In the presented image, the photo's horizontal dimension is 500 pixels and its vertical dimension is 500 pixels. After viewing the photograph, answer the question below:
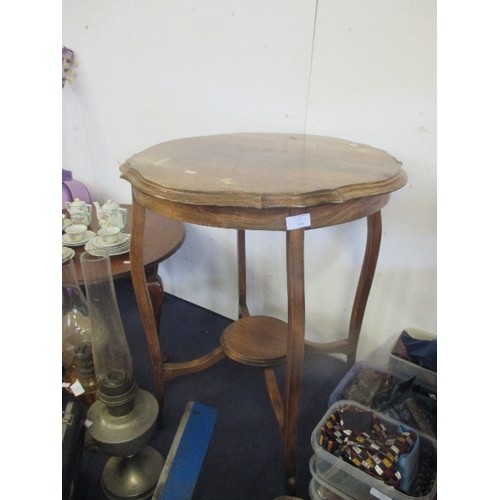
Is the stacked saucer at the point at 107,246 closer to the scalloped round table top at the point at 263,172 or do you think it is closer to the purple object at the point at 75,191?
the scalloped round table top at the point at 263,172

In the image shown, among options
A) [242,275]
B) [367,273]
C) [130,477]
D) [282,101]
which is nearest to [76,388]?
[130,477]

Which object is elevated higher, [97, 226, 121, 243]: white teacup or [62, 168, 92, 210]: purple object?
[62, 168, 92, 210]: purple object

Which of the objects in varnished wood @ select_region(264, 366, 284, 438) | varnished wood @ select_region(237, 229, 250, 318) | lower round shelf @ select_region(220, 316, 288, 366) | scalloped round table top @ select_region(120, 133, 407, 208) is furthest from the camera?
varnished wood @ select_region(237, 229, 250, 318)

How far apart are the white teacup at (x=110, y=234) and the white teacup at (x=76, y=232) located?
3.5 inches

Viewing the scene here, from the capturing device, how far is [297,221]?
25.5 inches

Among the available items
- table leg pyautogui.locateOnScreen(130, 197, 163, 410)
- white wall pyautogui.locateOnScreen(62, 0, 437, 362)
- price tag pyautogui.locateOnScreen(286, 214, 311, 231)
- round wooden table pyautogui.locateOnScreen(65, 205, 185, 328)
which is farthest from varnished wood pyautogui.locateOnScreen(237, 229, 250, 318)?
price tag pyautogui.locateOnScreen(286, 214, 311, 231)

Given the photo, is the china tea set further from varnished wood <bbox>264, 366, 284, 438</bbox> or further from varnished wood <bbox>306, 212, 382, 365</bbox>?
varnished wood <bbox>306, 212, 382, 365</bbox>

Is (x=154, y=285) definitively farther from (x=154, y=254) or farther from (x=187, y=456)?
(x=187, y=456)

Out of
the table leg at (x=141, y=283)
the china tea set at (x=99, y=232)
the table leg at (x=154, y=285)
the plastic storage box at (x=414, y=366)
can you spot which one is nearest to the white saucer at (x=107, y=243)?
the china tea set at (x=99, y=232)

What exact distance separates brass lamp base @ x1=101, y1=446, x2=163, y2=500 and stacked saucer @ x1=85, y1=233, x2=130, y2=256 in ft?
1.82

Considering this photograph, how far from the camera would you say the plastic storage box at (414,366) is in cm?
108

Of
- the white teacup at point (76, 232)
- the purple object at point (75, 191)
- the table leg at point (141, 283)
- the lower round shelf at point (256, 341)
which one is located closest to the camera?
the table leg at point (141, 283)

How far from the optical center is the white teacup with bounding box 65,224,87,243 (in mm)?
1190

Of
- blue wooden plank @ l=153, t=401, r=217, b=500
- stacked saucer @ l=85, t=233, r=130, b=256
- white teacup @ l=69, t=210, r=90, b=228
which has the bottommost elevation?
blue wooden plank @ l=153, t=401, r=217, b=500
